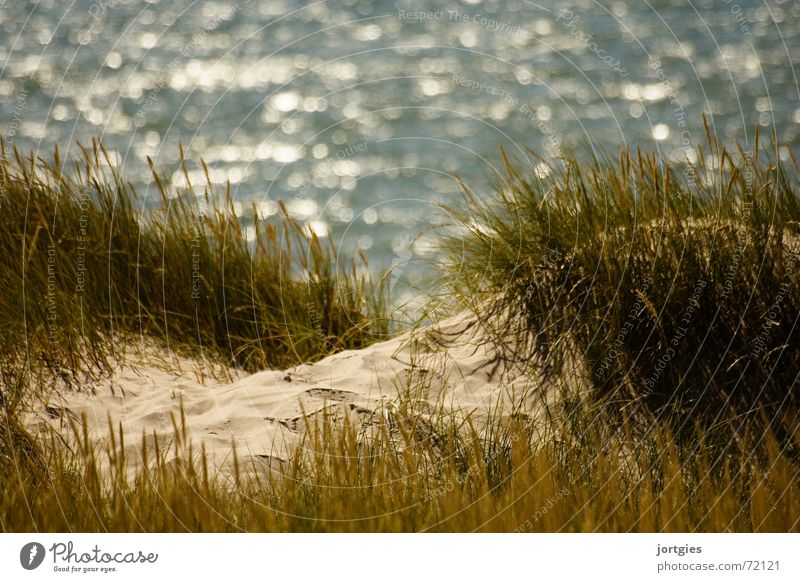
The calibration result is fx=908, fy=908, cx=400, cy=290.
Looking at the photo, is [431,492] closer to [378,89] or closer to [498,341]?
[498,341]

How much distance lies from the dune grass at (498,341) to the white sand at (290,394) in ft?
0.35

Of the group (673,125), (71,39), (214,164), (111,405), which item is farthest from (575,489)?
(71,39)

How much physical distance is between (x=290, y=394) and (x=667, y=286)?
5.54 feet

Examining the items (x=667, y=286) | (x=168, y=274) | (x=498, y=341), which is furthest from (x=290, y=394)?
(x=667, y=286)

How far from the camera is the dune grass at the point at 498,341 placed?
298cm

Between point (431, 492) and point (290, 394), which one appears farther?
point (290, 394)

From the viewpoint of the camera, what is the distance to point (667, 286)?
12.3 ft

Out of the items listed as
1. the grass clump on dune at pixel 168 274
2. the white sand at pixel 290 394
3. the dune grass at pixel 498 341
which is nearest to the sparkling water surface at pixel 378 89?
the grass clump on dune at pixel 168 274

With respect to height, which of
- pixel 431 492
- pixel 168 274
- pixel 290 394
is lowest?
pixel 431 492

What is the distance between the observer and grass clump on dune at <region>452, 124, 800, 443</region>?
368 cm

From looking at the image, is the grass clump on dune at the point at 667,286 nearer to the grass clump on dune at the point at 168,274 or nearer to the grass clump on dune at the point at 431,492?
the grass clump on dune at the point at 431,492

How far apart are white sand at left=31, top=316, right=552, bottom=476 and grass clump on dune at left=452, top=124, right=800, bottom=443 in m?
0.23

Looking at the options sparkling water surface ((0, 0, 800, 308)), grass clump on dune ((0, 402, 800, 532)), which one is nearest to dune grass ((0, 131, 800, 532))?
grass clump on dune ((0, 402, 800, 532))

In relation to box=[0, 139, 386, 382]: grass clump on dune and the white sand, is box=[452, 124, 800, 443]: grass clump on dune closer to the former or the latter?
the white sand
